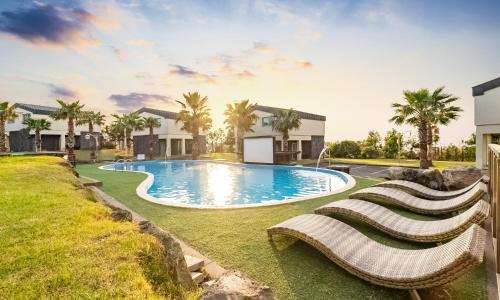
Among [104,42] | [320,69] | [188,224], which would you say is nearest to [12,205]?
[188,224]

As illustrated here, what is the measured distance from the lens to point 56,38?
593 inches

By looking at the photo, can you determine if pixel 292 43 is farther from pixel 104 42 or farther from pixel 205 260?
pixel 205 260

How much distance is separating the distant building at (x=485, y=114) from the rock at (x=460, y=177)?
10262mm

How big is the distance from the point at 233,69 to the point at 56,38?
1092cm

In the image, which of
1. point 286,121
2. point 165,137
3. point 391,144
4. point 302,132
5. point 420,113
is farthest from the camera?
point 165,137

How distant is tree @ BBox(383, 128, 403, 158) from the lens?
30.6 meters

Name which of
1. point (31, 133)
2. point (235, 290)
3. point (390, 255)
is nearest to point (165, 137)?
point (31, 133)

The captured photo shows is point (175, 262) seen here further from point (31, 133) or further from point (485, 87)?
point (31, 133)

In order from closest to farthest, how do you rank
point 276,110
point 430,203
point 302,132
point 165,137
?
1. point 430,203
2. point 276,110
3. point 302,132
4. point 165,137

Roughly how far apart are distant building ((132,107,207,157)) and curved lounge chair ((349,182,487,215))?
35315 millimetres

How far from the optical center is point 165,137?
131 ft

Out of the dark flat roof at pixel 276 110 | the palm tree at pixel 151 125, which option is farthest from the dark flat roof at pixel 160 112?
the dark flat roof at pixel 276 110

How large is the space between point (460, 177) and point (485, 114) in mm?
11292

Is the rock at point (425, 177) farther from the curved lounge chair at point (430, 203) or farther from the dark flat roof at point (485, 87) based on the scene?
the dark flat roof at point (485, 87)
